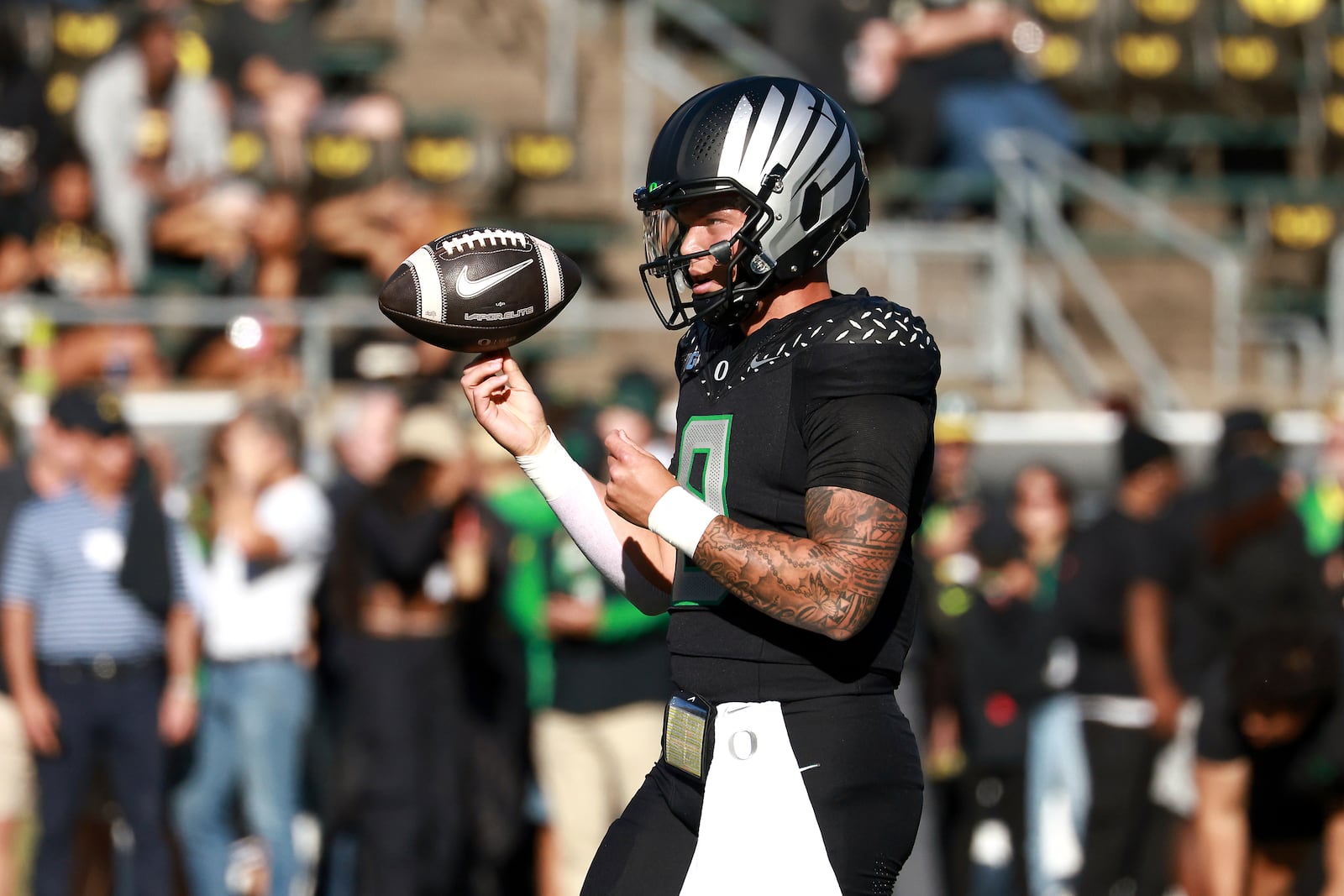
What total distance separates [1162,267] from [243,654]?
754cm

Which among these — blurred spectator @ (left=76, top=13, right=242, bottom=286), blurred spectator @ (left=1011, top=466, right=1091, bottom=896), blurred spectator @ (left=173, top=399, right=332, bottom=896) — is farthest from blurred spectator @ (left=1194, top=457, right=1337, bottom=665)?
blurred spectator @ (left=76, top=13, right=242, bottom=286)

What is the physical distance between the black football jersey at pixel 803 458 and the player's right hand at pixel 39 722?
159 inches

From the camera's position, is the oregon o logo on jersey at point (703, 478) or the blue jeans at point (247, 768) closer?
the oregon o logo on jersey at point (703, 478)

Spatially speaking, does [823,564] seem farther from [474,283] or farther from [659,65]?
[659,65]

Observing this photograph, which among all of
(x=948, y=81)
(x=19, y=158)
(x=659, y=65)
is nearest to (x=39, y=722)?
(x=19, y=158)

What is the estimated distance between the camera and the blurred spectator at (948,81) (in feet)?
36.3

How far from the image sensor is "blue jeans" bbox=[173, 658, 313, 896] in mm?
6680

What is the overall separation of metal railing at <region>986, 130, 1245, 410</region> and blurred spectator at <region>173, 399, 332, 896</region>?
508cm

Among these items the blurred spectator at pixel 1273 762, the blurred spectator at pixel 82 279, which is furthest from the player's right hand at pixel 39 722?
the blurred spectator at pixel 1273 762

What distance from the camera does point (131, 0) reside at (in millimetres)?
10859

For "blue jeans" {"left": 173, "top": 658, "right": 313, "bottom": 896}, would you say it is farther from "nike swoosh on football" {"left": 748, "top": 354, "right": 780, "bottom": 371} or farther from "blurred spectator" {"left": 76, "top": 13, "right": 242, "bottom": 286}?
"nike swoosh on football" {"left": 748, "top": 354, "right": 780, "bottom": 371}

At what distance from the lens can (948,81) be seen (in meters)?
11.3

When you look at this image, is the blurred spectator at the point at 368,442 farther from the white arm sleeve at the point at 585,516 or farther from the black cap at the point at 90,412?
the white arm sleeve at the point at 585,516

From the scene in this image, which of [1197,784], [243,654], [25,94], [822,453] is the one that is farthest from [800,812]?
[25,94]
